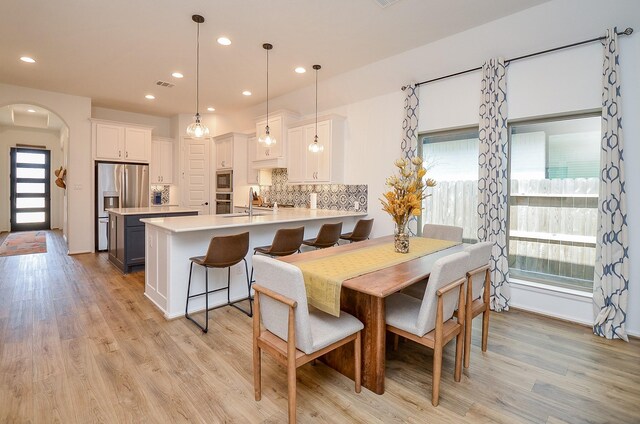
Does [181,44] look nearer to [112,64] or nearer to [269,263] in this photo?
[112,64]

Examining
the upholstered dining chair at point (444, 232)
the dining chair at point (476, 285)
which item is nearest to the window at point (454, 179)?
the upholstered dining chair at point (444, 232)

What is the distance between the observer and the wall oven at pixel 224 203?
22.5 feet

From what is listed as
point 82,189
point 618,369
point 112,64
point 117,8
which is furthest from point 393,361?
point 82,189

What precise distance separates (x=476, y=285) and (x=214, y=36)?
3.73 meters

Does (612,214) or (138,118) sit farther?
(138,118)

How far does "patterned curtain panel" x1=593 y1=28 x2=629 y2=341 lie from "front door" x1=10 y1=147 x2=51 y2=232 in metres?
12.2

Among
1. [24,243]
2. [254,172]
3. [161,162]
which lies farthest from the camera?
[161,162]

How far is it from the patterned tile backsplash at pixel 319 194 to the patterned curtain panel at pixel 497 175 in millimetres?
1931

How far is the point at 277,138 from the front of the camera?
19.0ft

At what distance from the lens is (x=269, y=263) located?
1710 mm

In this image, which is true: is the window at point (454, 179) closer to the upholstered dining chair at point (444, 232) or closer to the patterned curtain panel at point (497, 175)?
the patterned curtain panel at point (497, 175)

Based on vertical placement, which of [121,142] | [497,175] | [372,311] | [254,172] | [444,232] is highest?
[121,142]

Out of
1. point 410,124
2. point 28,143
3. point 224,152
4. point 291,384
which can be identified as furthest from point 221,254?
point 28,143

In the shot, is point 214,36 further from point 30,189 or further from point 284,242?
point 30,189
